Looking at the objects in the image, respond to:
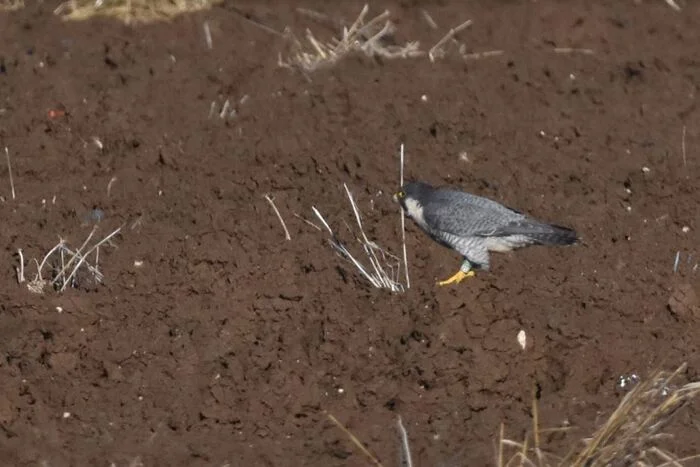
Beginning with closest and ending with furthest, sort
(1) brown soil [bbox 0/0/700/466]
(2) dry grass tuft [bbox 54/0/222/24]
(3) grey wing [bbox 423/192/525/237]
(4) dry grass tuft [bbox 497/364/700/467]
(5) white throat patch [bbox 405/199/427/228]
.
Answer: (4) dry grass tuft [bbox 497/364/700/467], (1) brown soil [bbox 0/0/700/466], (3) grey wing [bbox 423/192/525/237], (5) white throat patch [bbox 405/199/427/228], (2) dry grass tuft [bbox 54/0/222/24]

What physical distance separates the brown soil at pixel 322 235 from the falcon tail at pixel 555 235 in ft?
0.66

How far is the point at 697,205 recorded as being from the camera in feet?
22.4

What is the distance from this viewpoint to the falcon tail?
621 centimetres

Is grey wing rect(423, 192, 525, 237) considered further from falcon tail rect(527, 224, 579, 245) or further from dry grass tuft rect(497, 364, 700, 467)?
dry grass tuft rect(497, 364, 700, 467)

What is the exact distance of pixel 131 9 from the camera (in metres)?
8.69

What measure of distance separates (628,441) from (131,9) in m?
5.15

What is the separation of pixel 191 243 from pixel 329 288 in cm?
76

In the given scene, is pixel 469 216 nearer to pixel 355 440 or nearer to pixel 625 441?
pixel 355 440

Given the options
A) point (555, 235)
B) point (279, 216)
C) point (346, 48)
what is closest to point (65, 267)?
point (279, 216)

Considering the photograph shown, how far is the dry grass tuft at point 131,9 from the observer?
28.3 ft

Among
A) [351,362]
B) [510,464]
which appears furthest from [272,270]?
[510,464]

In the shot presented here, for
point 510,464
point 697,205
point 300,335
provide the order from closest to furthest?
point 510,464
point 300,335
point 697,205

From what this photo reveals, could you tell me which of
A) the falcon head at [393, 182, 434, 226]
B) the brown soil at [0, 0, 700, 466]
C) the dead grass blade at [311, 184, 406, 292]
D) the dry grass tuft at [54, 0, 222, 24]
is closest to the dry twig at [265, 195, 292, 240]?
the brown soil at [0, 0, 700, 466]

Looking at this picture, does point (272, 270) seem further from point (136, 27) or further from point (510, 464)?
point (136, 27)
